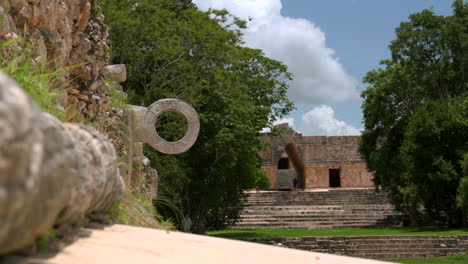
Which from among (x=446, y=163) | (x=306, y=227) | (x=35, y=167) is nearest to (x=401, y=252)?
(x=446, y=163)

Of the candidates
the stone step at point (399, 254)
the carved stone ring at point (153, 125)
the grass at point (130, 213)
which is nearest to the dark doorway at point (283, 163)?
the stone step at point (399, 254)

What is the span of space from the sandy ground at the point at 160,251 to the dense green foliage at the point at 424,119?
21252mm

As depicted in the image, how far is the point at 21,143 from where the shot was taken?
1.63 meters

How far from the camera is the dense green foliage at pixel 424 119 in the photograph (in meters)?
25.4

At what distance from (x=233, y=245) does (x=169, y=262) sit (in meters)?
0.83

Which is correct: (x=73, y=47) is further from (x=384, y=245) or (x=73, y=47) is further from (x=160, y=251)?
(x=384, y=245)

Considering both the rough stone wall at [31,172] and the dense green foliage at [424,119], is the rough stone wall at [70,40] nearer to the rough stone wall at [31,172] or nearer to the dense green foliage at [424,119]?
the rough stone wall at [31,172]

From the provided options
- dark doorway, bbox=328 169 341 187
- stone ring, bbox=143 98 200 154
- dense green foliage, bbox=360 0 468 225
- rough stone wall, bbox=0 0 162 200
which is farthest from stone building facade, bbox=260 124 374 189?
rough stone wall, bbox=0 0 162 200

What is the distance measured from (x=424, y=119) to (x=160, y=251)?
24694 millimetres

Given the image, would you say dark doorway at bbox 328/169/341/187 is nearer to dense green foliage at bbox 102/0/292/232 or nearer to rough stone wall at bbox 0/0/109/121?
dense green foliage at bbox 102/0/292/232

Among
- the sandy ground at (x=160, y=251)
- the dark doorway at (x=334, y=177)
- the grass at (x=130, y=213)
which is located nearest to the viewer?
the sandy ground at (x=160, y=251)

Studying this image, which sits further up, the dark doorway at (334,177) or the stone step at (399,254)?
the dark doorway at (334,177)

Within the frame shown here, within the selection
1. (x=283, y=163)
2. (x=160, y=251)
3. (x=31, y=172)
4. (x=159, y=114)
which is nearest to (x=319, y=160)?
(x=283, y=163)

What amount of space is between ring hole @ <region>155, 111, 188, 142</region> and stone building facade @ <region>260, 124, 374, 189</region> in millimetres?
24881
